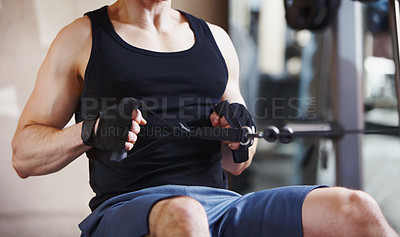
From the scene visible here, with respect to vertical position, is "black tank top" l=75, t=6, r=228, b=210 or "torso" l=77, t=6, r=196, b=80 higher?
"torso" l=77, t=6, r=196, b=80

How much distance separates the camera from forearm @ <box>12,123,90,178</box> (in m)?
0.77

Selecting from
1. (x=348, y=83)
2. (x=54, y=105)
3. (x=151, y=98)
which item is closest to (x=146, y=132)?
(x=151, y=98)

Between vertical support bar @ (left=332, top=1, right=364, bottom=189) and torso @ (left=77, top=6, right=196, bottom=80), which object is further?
vertical support bar @ (left=332, top=1, right=364, bottom=189)

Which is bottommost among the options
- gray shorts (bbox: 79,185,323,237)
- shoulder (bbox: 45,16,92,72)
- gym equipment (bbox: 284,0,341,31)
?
gray shorts (bbox: 79,185,323,237)

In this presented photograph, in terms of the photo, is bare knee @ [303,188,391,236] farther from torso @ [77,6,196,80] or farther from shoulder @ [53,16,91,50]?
shoulder @ [53,16,91,50]

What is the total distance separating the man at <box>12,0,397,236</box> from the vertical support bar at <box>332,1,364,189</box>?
0.69 metres

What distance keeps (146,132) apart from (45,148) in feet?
0.59

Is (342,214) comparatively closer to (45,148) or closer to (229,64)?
(229,64)

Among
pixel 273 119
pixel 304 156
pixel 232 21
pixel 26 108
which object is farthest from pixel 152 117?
pixel 304 156

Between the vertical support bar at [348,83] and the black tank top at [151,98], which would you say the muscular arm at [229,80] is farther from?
the vertical support bar at [348,83]

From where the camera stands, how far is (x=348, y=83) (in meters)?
1.46

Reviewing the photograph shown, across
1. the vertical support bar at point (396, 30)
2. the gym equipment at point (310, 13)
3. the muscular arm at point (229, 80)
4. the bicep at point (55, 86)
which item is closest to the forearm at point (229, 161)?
the muscular arm at point (229, 80)

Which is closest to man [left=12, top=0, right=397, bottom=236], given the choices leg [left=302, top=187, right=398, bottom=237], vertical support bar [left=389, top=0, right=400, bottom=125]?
leg [left=302, top=187, right=398, bottom=237]

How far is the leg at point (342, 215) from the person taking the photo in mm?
707
